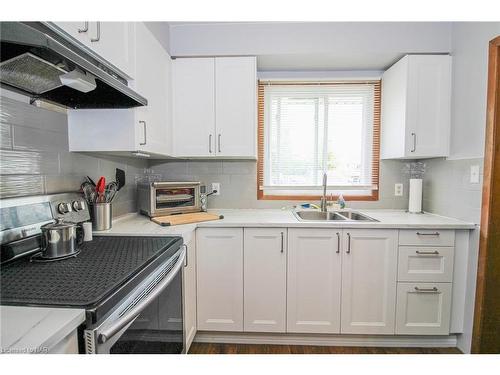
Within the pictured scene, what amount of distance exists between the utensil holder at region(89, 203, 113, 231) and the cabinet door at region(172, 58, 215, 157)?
28.4 inches

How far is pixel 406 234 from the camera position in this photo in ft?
5.63

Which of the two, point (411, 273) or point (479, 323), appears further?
point (411, 273)

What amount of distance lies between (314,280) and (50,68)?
5.87ft

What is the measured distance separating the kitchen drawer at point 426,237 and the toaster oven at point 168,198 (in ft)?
4.93

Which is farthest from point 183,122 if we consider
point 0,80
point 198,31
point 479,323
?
point 479,323

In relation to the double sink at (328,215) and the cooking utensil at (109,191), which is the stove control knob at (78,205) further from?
the double sink at (328,215)

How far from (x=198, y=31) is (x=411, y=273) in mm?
2361

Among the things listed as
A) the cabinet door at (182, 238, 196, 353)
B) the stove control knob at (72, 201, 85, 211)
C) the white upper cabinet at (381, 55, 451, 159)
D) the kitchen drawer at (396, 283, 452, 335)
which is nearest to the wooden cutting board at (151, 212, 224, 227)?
the cabinet door at (182, 238, 196, 353)

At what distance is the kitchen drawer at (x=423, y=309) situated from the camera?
1733 millimetres

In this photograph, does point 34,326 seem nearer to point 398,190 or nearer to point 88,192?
point 88,192

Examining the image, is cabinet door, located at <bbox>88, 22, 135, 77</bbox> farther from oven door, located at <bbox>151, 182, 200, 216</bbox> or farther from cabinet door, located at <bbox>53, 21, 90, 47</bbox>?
oven door, located at <bbox>151, 182, 200, 216</bbox>

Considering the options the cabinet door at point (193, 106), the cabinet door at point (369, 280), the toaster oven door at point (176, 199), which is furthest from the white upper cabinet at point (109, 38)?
the cabinet door at point (369, 280)

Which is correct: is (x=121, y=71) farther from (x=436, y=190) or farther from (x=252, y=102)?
(x=436, y=190)

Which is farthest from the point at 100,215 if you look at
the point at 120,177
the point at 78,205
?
the point at 120,177
